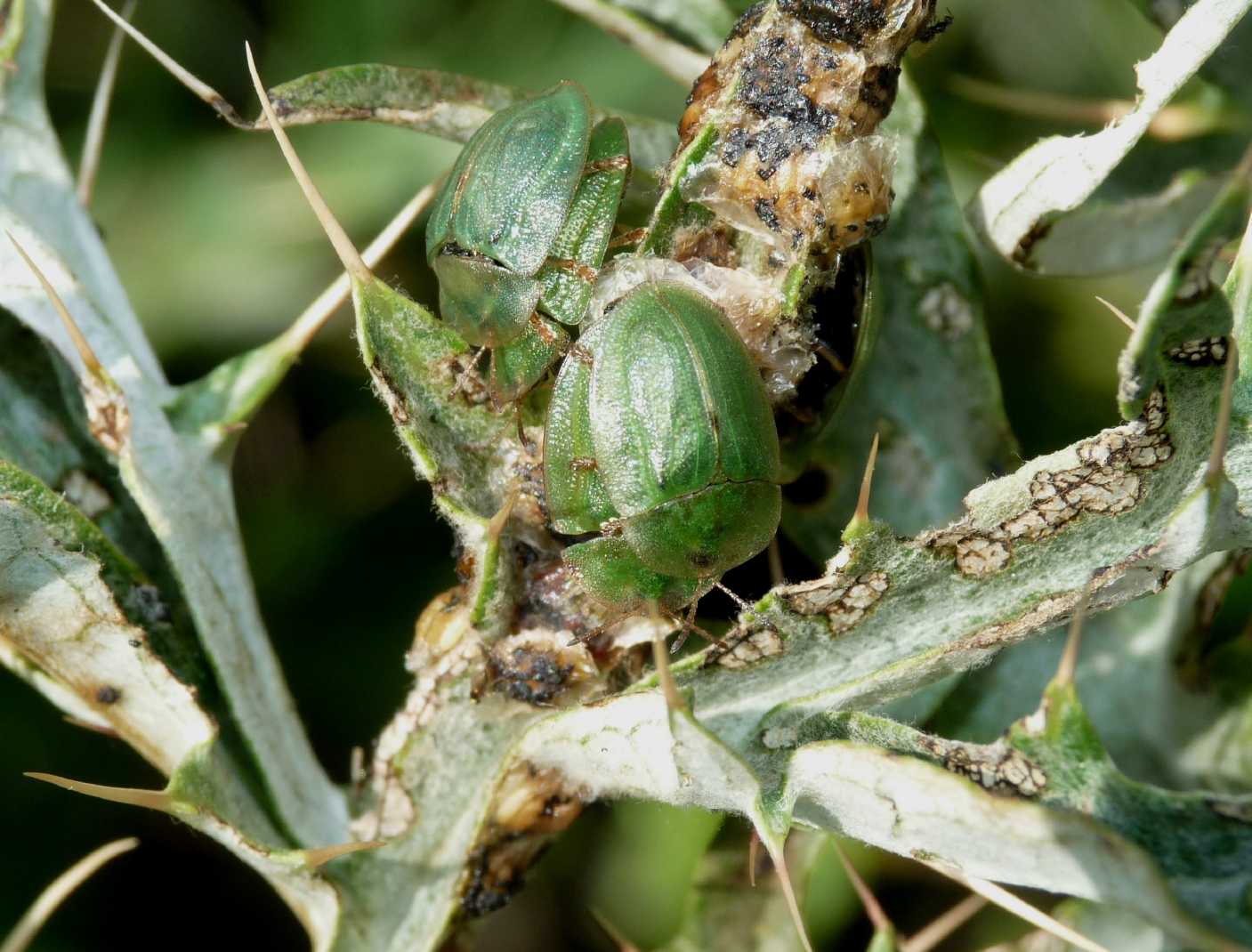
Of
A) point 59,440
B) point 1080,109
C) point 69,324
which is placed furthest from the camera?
point 1080,109

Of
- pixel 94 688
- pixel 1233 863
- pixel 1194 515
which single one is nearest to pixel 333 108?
pixel 94 688

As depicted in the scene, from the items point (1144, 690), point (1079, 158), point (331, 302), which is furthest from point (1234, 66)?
point (331, 302)

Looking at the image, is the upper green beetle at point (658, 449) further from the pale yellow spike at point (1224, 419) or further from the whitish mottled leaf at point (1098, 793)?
the pale yellow spike at point (1224, 419)

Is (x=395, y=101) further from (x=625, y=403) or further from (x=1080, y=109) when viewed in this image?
(x=1080, y=109)

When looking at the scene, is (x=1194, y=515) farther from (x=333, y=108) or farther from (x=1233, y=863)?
(x=333, y=108)

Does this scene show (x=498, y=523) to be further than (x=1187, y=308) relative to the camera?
Yes
